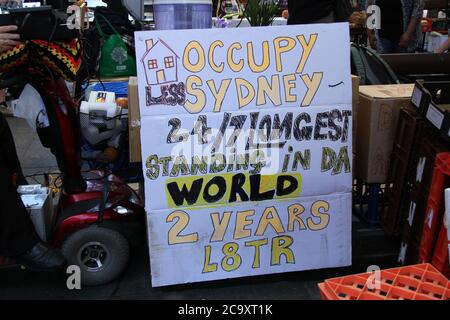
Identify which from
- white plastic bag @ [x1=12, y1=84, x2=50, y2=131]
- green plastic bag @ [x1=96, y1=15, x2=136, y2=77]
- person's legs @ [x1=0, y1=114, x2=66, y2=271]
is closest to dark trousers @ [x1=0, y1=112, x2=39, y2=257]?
person's legs @ [x1=0, y1=114, x2=66, y2=271]

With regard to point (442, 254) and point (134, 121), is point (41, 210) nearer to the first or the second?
point (134, 121)

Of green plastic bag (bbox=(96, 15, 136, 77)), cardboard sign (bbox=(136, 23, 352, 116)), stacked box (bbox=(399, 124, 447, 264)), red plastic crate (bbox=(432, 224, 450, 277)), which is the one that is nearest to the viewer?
red plastic crate (bbox=(432, 224, 450, 277))

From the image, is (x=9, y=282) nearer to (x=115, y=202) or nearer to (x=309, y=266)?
(x=115, y=202)

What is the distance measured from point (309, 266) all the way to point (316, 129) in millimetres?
777

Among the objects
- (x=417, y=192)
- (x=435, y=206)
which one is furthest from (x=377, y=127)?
(x=435, y=206)

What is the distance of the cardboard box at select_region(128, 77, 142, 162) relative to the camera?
2.89 m

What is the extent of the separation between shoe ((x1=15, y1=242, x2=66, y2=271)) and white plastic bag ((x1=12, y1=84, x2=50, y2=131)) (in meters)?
0.71

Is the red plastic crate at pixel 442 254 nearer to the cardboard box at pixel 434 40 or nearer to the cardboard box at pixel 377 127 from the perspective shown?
the cardboard box at pixel 377 127

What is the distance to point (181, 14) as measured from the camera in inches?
117

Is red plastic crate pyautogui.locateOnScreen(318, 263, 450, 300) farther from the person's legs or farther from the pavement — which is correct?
the person's legs

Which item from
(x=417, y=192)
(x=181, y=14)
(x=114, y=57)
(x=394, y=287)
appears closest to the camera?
(x=394, y=287)

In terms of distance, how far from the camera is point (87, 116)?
9.99 feet

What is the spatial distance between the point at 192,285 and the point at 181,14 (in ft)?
5.03
